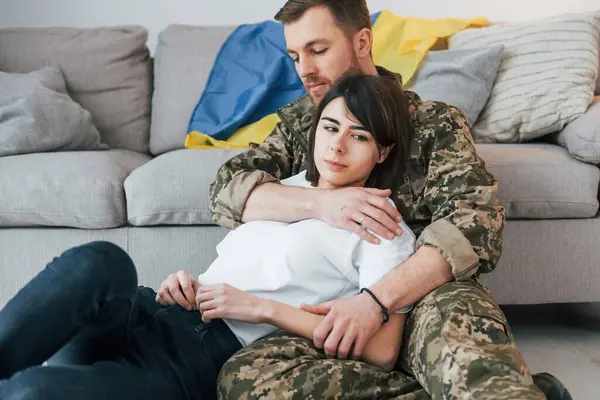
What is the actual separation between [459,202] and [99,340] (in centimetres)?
70

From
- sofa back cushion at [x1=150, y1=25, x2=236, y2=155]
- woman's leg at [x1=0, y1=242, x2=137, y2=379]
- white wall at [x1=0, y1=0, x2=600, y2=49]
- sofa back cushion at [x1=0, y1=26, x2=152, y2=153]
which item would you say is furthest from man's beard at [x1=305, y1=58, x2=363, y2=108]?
white wall at [x1=0, y1=0, x2=600, y2=49]

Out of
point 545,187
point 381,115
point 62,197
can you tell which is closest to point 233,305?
point 381,115

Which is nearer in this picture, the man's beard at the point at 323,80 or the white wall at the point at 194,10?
the man's beard at the point at 323,80

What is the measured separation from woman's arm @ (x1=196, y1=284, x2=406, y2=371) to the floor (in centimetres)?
62

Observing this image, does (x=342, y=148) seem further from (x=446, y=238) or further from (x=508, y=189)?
(x=508, y=189)

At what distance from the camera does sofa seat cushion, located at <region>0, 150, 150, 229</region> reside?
2027mm

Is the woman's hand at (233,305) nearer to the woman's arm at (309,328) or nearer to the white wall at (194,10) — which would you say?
the woman's arm at (309,328)

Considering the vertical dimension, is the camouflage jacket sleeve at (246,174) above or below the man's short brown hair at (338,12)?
below

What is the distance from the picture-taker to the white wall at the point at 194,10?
119 inches

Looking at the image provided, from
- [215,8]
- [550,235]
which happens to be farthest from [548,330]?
[215,8]

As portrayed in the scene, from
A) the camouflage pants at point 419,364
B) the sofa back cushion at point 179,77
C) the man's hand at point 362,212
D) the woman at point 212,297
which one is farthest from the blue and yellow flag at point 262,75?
the camouflage pants at point 419,364

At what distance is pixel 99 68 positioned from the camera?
8.89 ft

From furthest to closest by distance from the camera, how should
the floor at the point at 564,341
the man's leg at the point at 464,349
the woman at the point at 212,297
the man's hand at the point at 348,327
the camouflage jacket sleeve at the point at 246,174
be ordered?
the floor at the point at 564,341, the camouflage jacket sleeve at the point at 246,174, the man's hand at the point at 348,327, the woman at the point at 212,297, the man's leg at the point at 464,349

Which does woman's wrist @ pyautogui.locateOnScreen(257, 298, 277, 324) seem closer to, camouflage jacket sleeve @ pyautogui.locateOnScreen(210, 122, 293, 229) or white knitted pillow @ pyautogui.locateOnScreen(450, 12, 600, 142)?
camouflage jacket sleeve @ pyautogui.locateOnScreen(210, 122, 293, 229)
